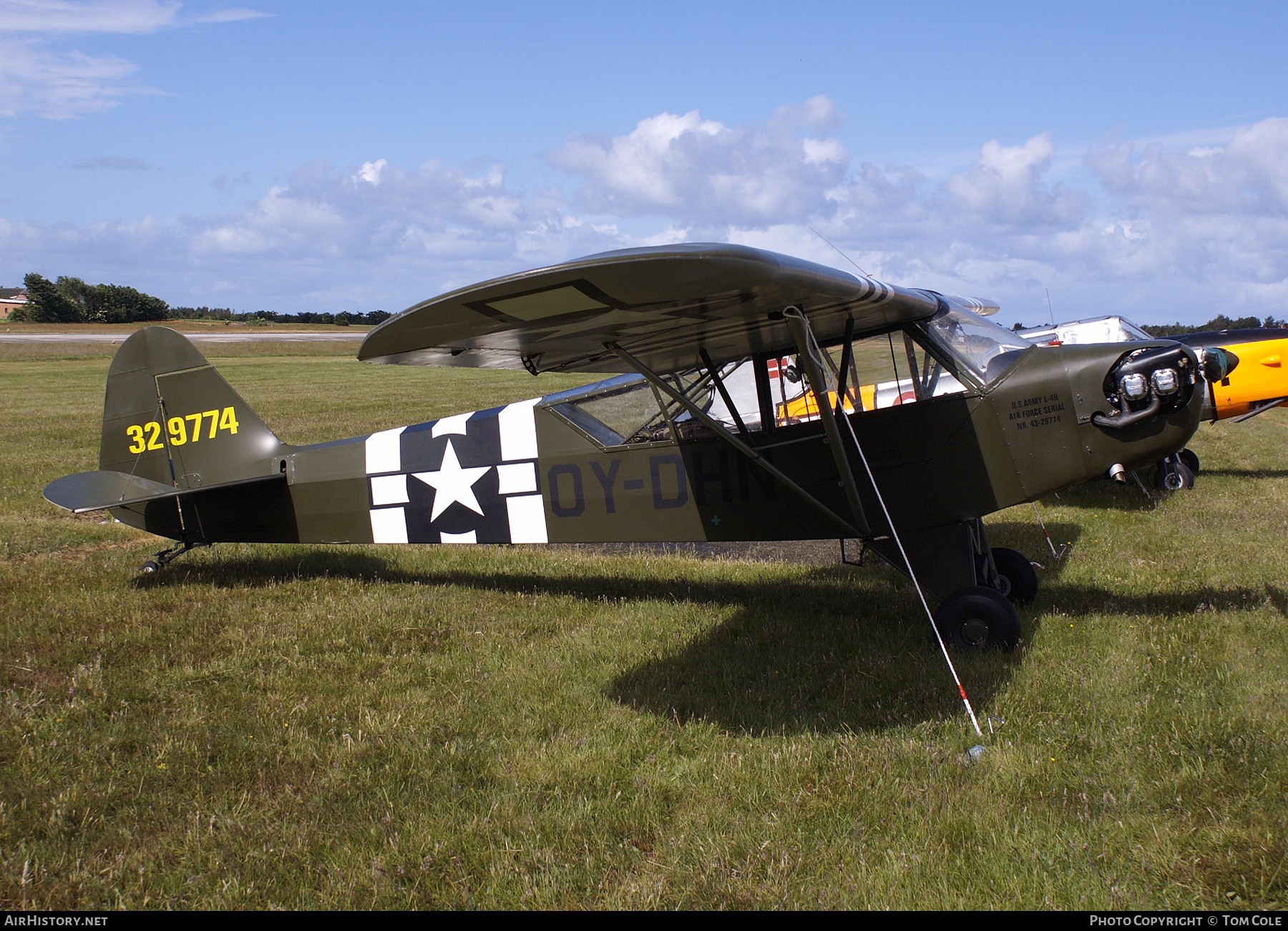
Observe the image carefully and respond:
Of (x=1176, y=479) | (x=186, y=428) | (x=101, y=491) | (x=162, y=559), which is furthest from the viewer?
(x=1176, y=479)

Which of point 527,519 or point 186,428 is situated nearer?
point 527,519

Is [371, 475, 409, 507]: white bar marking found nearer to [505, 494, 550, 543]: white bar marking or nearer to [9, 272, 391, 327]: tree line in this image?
[505, 494, 550, 543]: white bar marking

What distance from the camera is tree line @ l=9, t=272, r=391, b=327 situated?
76.6 meters

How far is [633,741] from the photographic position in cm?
408

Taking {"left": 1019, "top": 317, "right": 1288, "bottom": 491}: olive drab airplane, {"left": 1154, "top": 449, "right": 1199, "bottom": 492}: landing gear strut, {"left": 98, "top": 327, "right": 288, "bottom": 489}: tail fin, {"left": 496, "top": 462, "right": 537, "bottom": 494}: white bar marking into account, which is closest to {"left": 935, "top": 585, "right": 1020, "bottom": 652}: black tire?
{"left": 496, "top": 462, "right": 537, "bottom": 494}: white bar marking

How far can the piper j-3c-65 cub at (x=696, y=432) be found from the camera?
4.21 m

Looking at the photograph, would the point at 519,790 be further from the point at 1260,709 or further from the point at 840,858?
the point at 1260,709

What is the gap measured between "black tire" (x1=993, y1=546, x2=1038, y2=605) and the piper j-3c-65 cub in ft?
0.04

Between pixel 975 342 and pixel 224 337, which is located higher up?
pixel 224 337

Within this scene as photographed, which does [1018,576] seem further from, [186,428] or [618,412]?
[186,428]

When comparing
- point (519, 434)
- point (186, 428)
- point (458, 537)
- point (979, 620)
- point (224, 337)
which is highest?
point (224, 337)

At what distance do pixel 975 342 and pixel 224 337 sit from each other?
63.7m

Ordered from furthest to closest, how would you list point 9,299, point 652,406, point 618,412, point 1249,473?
point 9,299
point 1249,473
point 618,412
point 652,406


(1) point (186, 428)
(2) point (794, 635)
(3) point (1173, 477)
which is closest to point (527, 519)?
(2) point (794, 635)
